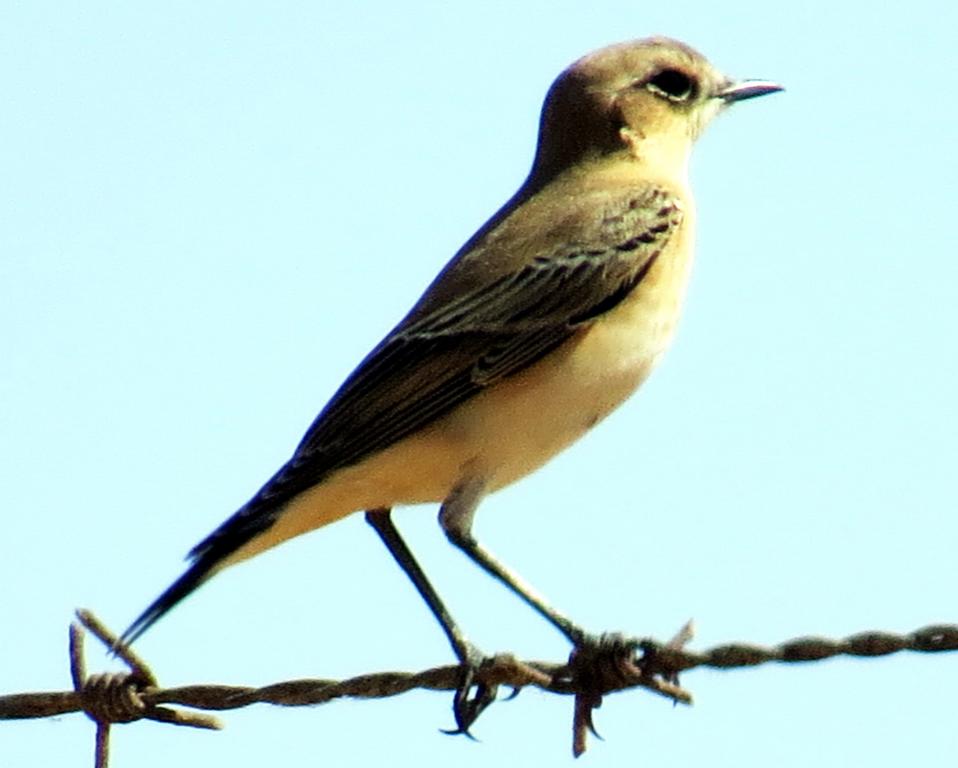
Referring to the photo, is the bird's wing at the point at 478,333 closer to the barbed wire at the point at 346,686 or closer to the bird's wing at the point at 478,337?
the bird's wing at the point at 478,337

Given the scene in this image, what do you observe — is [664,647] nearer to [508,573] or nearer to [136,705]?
[136,705]

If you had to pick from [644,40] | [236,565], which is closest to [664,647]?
[236,565]

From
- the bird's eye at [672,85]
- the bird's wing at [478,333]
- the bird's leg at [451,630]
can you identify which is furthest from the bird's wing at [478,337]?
the bird's eye at [672,85]

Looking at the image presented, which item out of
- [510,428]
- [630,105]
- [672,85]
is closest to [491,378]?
[510,428]

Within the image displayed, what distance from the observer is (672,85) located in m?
9.82

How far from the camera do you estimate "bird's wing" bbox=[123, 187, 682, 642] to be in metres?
7.89

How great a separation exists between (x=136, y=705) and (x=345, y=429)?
2.23 m

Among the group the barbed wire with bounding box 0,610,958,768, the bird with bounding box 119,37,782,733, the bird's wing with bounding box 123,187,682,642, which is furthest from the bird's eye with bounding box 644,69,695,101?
the barbed wire with bounding box 0,610,958,768

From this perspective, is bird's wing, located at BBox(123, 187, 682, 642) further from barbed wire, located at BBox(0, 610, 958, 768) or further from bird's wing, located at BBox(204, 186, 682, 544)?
barbed wire, located at BBox(0, 610, 958, 768)

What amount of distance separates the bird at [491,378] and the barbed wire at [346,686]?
94cm

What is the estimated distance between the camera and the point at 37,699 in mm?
5980

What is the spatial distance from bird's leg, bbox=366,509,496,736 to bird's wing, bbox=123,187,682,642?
675 mm

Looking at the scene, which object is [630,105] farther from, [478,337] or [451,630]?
[451,630]

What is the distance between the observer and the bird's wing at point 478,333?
7.89 meters
